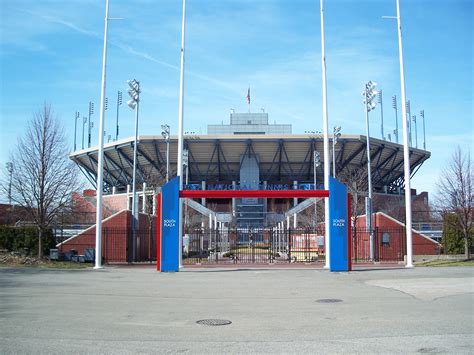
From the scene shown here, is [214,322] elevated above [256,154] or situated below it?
below

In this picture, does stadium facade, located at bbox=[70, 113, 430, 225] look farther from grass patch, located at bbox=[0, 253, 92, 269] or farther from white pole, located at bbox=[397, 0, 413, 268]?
white pole, located at bbox=[397, 0, 413, 268]

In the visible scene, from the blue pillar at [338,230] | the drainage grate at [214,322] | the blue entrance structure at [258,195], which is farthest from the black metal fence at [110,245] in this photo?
the drainage grate at [214,322]

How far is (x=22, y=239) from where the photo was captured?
112ft

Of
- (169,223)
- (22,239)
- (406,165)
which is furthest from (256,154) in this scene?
(169,223)

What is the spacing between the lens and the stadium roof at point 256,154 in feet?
249

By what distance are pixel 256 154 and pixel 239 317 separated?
71.8m

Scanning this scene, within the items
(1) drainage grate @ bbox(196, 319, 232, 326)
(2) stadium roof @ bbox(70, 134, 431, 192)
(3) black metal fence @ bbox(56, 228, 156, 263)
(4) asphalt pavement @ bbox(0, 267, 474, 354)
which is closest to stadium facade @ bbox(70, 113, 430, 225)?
(2) stadium roof @ bbox(70, 134, 431, 192)

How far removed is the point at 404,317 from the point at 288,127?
88.6 meters

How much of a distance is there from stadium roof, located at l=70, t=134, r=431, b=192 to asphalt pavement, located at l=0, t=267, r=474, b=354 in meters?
54.5

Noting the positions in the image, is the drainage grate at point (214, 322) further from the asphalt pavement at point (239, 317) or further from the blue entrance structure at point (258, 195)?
the blue entrance structure at point (258, 195)

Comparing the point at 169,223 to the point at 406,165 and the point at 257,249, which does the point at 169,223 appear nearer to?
the point at 406,165

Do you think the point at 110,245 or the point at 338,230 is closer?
the point at 338,230

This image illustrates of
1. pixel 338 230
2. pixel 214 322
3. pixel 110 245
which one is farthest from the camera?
pixel 110 245

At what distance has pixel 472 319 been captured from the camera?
1012 cm
